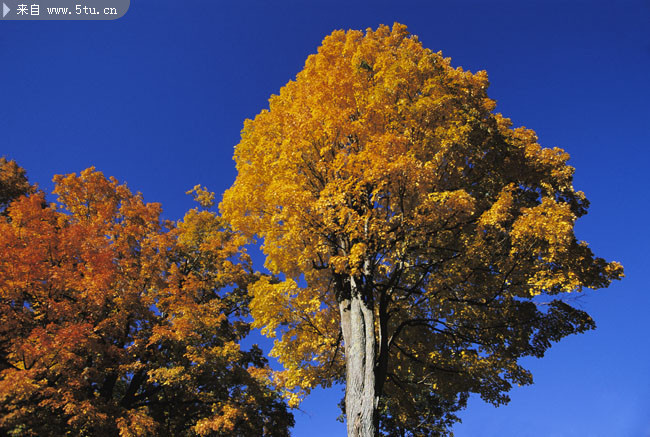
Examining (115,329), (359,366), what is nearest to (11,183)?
(115,329)

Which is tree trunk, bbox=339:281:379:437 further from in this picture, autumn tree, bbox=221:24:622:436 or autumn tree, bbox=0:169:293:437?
autumn tree, bbox=0:169:293:437

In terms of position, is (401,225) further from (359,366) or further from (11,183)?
(11,183)

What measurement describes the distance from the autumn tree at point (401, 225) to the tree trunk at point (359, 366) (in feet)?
0.10

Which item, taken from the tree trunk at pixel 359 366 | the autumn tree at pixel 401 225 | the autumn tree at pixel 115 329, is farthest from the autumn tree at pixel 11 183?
the tree trunk at pixel 359 366

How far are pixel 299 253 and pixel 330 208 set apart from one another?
2118 mm

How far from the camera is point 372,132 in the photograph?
27.2 ft

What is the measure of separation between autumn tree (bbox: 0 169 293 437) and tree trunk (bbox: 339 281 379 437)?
480 centimetres

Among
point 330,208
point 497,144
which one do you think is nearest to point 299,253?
point 330,208

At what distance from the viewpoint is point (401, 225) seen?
7328 mm

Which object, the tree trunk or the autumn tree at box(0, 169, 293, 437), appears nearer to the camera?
the tree trunk

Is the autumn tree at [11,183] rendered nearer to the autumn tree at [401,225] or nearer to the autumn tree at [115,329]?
the autumn tree at [115,329]

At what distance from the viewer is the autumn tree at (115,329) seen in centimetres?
921

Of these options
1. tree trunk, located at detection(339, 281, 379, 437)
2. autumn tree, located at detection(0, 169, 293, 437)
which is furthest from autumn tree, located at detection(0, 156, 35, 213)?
tree trunk, located at detection(339, 281, 379, 437)

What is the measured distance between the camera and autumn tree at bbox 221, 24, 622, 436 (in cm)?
702
